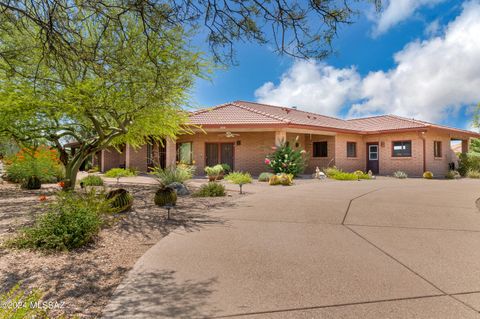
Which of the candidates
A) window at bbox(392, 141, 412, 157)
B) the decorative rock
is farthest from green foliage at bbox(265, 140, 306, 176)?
window at bbox(392, 141, 412, 157)

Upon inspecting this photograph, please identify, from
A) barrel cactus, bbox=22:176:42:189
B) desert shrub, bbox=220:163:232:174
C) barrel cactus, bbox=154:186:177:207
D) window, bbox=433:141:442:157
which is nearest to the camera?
Answer: barrel cactus, bbox=154:186:177:207

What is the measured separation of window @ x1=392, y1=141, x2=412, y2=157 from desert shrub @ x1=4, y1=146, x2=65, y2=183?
2178 cm

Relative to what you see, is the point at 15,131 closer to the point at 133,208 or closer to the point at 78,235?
the point at 133,208

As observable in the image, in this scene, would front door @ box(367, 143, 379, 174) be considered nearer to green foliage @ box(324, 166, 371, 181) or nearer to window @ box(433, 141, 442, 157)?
window @ box(433, 141, 442, 157)

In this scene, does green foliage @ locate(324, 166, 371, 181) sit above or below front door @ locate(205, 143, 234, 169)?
below

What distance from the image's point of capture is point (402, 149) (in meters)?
19.6

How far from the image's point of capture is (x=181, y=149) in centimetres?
2016

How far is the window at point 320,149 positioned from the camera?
20750 millimetres

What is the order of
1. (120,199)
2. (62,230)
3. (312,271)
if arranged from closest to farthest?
1. (312,271)
2. (62,230)
3. (120,199)

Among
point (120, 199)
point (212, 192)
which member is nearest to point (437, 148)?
point (212, 192)

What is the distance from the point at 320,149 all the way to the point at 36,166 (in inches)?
708

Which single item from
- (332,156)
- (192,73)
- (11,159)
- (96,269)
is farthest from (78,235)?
(332,156)

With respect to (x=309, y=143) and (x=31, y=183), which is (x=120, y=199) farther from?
(x=309, y=143)

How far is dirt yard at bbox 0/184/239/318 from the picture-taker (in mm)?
2826
